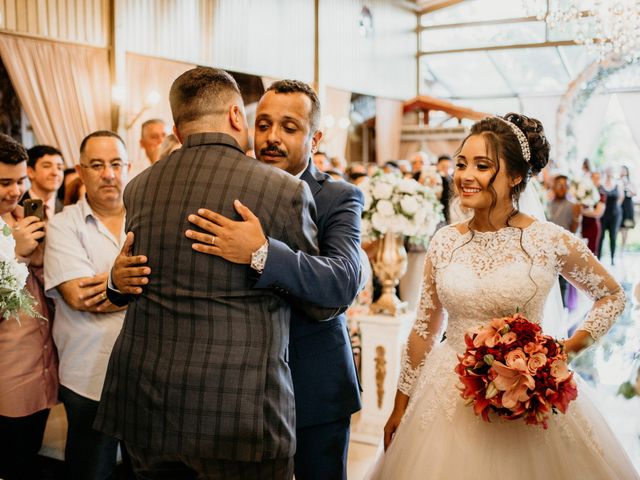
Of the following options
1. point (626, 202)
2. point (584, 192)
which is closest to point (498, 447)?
A: point (584, 192)

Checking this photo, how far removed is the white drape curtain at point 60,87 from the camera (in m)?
8.09

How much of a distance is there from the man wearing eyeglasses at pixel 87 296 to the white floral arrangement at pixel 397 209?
81.3 inches

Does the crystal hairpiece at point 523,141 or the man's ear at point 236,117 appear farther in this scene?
the crystal hairpiece at point 523,141

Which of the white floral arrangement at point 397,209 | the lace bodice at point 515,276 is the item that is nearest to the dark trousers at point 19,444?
the lace bodice at point 515,276

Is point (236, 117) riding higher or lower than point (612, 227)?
higher

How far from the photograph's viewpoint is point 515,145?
2307 mm

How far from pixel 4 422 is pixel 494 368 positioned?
6.70 feet

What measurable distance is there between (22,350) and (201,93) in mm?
1552

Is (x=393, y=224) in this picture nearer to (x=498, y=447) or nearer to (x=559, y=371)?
(x=498, y=447)

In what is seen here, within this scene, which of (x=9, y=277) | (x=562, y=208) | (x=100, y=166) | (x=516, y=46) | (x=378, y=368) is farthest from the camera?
(x=516, y=46)

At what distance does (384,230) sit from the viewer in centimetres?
439

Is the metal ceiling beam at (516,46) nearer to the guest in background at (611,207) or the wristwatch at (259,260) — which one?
the guest in background at (611,207)

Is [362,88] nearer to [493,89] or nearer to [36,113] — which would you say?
[493,89]

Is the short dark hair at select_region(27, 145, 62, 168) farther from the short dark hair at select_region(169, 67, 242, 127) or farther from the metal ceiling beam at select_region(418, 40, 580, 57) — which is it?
the metal ceiling beam at select_region(418, 40, 580, 57)
